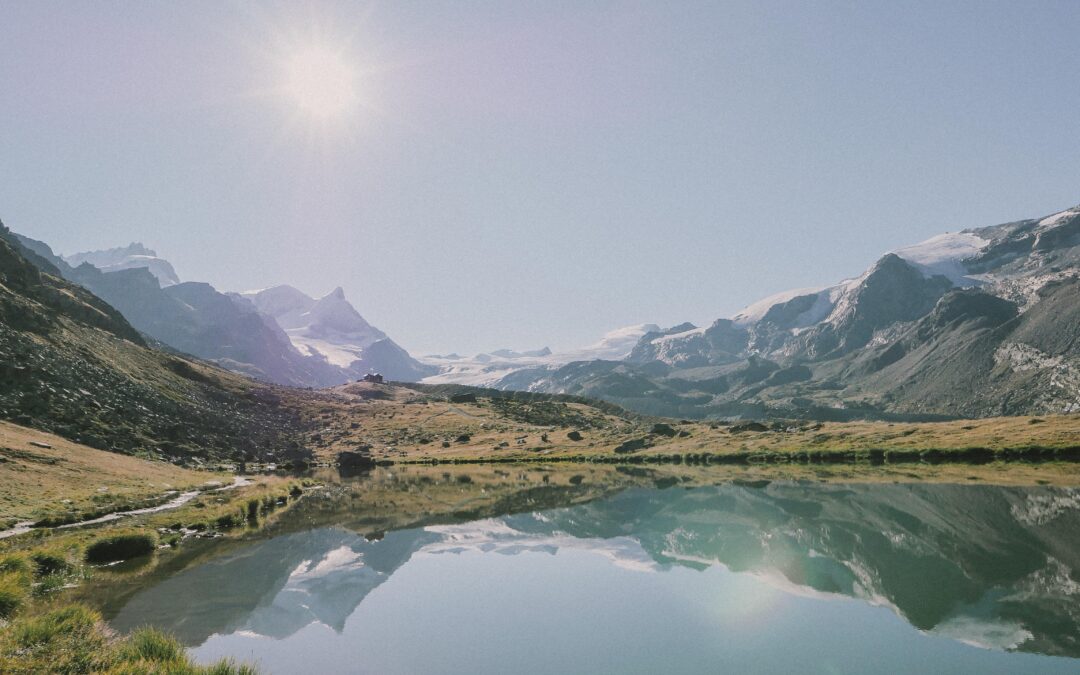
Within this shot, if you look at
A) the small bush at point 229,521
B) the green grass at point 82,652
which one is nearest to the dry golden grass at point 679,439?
the small bush at point 229,521

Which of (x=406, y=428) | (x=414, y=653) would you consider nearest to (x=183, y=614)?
(x=414, y=653)

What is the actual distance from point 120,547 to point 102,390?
71.4 metres

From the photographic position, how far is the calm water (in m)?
17.8

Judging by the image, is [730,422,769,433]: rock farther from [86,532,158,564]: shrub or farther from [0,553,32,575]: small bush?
[0,553,32,575]: small bush

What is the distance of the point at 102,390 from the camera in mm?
A: 86625

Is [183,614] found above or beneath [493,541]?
above

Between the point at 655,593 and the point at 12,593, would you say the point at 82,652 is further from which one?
the point at 655,593

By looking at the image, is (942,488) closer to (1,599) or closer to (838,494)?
(838,494)

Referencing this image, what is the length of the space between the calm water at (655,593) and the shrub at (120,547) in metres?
2.72

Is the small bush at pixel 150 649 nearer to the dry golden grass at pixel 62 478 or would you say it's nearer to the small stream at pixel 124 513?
the small stream at pixel 124 513

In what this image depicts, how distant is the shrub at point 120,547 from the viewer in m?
29.7

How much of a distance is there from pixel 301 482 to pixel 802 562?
6977 centimetres

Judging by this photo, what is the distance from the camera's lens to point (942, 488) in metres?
54.1

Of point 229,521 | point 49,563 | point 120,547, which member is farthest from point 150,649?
point 229,521
